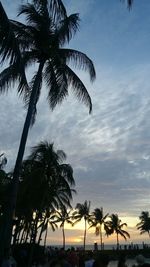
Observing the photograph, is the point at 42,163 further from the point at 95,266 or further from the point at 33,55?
the point at 95,266

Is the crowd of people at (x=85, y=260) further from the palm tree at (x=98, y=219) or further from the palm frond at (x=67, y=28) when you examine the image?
the palm tree at (x=98, y=219)

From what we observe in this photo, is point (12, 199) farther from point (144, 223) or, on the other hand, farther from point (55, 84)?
point (144, 223)

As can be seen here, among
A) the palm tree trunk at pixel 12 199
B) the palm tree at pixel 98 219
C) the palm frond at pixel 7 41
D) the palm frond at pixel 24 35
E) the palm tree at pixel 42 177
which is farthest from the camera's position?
the palm tree at pixel 98 219

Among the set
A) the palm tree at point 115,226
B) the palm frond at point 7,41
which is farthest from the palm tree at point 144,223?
the palm frond at point 7,41

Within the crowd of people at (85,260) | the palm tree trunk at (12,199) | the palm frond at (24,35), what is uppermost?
the palm frond at (24,35)

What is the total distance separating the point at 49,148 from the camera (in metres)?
37.0

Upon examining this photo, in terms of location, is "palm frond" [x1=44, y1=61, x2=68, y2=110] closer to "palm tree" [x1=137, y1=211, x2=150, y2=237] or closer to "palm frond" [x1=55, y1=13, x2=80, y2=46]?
"palm frond" [x1=55, y1=13, x2=80, y2=46]

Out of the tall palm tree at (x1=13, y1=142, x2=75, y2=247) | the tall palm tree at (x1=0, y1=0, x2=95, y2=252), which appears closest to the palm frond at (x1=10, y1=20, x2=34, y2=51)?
the tall palm tree at (x1=0, y1=0, x2=95, y2=252)

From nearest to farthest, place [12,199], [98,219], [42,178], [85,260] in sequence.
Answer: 1. [85,260]
2. [12,199]
3. [42,178]
4. [98,219]

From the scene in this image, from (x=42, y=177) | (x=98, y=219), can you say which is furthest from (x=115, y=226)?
(x=42, y=177)

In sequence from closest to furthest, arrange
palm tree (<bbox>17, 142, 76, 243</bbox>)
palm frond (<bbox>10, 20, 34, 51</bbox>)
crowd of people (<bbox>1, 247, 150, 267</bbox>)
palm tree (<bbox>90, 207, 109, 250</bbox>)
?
crowd of people (<bbox>1, 247, 150, 267</bbox>) → palm frond (<bbox>10, 20, 34, 51</bbox>) → palm tree (<bbox>17, 142, 76, 243</bbox>) → palm tree (<bbox>90, 207, 109, 250</bbox>)

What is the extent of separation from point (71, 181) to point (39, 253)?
382 inches

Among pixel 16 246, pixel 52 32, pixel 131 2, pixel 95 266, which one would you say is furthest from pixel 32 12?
pixel 16 246

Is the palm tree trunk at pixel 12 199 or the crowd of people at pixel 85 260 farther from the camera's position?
the palm tree trunk at pixel 12 199
